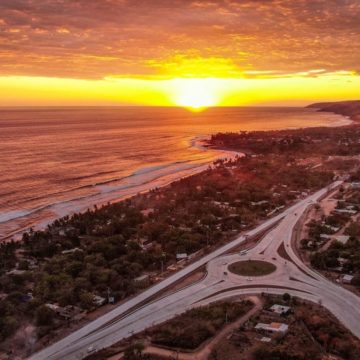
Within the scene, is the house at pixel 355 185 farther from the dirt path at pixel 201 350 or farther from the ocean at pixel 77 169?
the dirt path at pixel 201 350

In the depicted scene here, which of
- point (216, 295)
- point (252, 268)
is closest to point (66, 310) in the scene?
point (216, 295)

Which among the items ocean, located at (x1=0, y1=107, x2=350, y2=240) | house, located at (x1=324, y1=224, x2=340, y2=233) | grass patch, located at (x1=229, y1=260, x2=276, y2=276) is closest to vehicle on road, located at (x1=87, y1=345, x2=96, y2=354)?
grass patch, located at (x1=229, y1=260, x2=276, y2=276)

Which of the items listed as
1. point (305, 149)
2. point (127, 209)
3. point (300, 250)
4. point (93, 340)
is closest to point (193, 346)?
point (93, 340)

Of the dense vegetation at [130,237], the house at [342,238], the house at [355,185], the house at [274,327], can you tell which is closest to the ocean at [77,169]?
the dense vegetation at [130,237]

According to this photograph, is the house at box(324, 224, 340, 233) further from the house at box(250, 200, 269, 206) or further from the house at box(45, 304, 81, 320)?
the house at box(45, 304, 81, 320)

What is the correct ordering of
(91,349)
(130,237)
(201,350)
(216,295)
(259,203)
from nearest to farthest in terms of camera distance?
1. (201,350)
2. (91,349)
3. (216,295)
4. (130,237)
5. (259,203)

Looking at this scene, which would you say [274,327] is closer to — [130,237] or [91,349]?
[91,349]

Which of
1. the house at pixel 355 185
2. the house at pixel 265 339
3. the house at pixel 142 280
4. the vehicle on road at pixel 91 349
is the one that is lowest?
the vehicle on road at pixel 91 349
